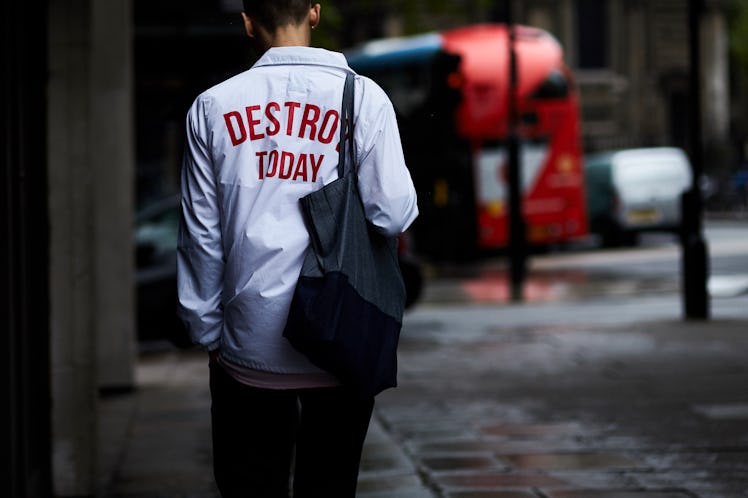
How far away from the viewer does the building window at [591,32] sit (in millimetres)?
48844

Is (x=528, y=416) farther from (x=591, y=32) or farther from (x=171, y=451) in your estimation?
(x=591, y=32)

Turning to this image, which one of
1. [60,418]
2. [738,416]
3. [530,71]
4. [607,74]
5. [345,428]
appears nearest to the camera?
[345,428]

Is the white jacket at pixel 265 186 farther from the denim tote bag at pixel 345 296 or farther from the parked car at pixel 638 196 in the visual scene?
the parked car at pixel 638 196

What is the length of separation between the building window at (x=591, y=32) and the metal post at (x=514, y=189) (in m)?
28.7

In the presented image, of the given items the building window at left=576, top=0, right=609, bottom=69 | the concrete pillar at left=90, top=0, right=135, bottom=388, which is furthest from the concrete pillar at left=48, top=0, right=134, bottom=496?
the building window at left=576, top=0, right=609, bottom=69

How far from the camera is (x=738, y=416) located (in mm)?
8312

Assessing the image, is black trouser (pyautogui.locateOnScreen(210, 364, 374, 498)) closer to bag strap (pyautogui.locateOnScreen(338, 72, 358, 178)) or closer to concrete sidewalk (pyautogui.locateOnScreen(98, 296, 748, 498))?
bag strap (pyautogui.locateOnScreen(338, 72, 358, 178))

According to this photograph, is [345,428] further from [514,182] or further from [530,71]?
[530,71]

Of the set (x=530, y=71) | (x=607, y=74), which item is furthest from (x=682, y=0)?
(x=530, y=71)

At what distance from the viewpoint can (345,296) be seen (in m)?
3.31

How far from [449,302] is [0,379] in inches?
531

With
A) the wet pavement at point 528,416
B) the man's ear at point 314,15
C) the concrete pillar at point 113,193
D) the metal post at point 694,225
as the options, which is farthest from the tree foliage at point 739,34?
the man's ear at point 314,15

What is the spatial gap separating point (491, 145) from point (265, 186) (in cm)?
2526

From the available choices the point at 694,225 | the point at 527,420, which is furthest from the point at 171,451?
the point at 694,225
